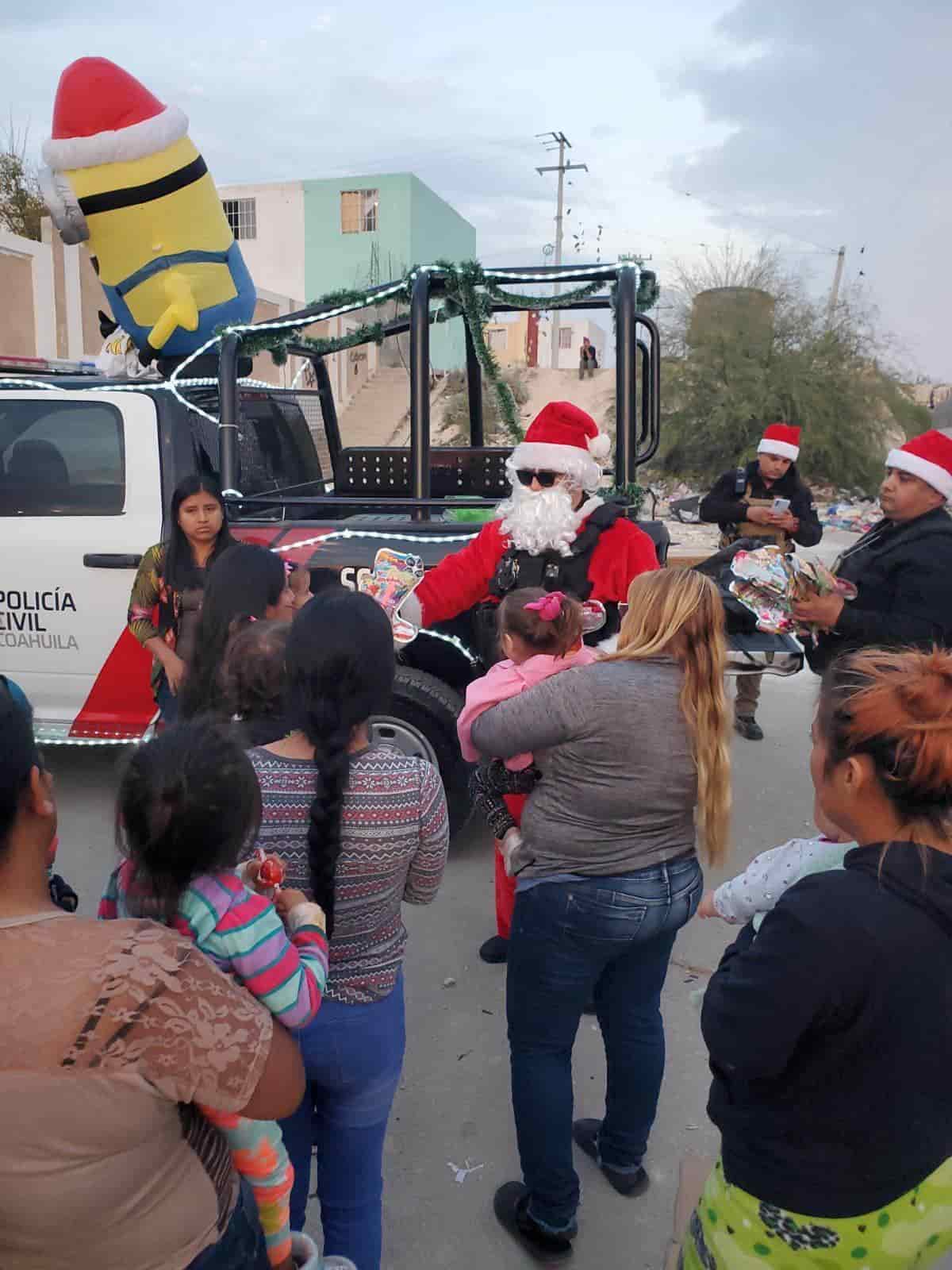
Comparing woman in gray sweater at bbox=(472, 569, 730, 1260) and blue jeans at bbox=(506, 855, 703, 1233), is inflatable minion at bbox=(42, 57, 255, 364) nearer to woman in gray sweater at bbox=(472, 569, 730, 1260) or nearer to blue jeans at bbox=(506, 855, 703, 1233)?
woman in gray sweater at bbox=(472, 569, 730, 1260)

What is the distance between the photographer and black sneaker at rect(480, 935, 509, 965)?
133 inches

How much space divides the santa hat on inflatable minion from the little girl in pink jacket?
105 centimetres

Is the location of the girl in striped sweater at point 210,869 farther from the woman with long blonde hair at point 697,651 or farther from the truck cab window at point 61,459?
the truck cab window at point 61,459

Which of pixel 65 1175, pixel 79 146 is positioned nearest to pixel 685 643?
pixel 65 1175

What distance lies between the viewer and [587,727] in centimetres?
196

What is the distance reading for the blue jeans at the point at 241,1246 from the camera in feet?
4.19

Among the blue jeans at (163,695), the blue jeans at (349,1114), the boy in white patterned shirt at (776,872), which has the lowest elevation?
the blue jeans at (349,1114)

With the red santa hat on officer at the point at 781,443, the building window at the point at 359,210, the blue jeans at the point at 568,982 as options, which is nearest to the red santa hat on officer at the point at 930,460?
the blue jeans at the point at 568,982

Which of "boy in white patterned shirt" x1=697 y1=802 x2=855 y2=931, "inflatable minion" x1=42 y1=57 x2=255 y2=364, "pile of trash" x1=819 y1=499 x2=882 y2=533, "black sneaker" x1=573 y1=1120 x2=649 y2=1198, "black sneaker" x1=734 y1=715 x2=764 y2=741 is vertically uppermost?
"inflatable minion" x1=42 y1=57 x2=255 y2=364

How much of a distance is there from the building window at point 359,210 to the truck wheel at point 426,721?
3361 centimetres

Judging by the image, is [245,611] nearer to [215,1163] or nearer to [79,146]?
[215,1163]

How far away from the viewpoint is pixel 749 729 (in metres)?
5.65

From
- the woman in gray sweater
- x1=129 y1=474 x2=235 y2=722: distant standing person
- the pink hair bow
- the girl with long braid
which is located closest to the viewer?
the girl with long braid

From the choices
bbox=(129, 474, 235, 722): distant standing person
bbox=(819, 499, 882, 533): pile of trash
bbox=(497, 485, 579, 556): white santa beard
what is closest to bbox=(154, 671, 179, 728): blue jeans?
bbox=(129, 474, 235, 722): distant standing person
